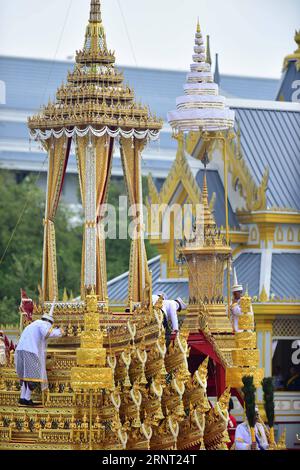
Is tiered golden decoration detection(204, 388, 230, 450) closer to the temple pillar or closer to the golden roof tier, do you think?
the golden roof tier

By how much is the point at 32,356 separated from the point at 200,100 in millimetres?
8684

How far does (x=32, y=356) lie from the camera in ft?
96.7

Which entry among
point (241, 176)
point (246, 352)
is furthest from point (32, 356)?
point (241, 176)

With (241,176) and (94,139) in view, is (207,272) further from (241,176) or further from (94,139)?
(241,176)

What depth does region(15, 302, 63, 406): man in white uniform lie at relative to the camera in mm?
29500

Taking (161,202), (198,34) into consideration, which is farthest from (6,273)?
(198,34)

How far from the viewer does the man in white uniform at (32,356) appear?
29500 mm

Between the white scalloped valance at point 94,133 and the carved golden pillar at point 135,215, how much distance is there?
0.60 ft

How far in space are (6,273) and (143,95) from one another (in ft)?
76.1

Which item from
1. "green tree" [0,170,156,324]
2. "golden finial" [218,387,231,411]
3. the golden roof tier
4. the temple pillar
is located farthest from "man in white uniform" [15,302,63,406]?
"green tree" [0,170,156,324]

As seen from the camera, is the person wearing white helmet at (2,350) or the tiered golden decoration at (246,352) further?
the tiered golden decoration at (246,352)

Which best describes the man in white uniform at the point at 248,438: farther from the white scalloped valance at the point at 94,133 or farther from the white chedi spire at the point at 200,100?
the white chedi spire at the point at 200,100

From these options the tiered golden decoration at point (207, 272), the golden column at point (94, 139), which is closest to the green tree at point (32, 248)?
the tiered golden decoration at point (207, 272)

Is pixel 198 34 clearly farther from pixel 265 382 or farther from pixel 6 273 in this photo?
pixel 6 273
